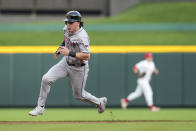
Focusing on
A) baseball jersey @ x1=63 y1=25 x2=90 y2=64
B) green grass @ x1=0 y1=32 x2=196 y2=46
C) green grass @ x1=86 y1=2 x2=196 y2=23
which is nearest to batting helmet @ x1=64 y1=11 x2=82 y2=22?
baseball jersey @ x1=63 y1=25 x2=90 y2=64

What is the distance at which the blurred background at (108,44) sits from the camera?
17.7 m

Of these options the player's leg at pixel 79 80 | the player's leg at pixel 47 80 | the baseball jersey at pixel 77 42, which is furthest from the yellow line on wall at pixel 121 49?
the baseball jersey at pixel 77 42

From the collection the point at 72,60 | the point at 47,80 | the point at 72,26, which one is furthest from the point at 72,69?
the point at 72,26

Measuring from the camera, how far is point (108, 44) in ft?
69.3

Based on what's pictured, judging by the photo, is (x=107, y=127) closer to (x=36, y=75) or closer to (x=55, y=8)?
(x=36, y=75)

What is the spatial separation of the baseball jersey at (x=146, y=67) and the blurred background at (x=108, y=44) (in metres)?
1.48

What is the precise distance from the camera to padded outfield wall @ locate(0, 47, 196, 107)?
1762cm

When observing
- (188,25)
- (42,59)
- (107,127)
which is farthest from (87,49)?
(188,25)

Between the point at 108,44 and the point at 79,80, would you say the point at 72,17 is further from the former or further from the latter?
the point at 108,44

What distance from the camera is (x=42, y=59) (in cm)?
1759

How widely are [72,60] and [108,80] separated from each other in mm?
8039

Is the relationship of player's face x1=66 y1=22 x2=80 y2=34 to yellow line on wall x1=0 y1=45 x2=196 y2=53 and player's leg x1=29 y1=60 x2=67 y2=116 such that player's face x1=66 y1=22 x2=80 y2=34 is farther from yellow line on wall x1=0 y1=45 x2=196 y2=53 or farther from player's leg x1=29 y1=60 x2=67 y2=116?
yellow line on wall x1=0 y1=45 x2=196 y2=53

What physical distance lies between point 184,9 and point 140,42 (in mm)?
6982

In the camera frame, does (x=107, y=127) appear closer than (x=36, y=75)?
Yes
